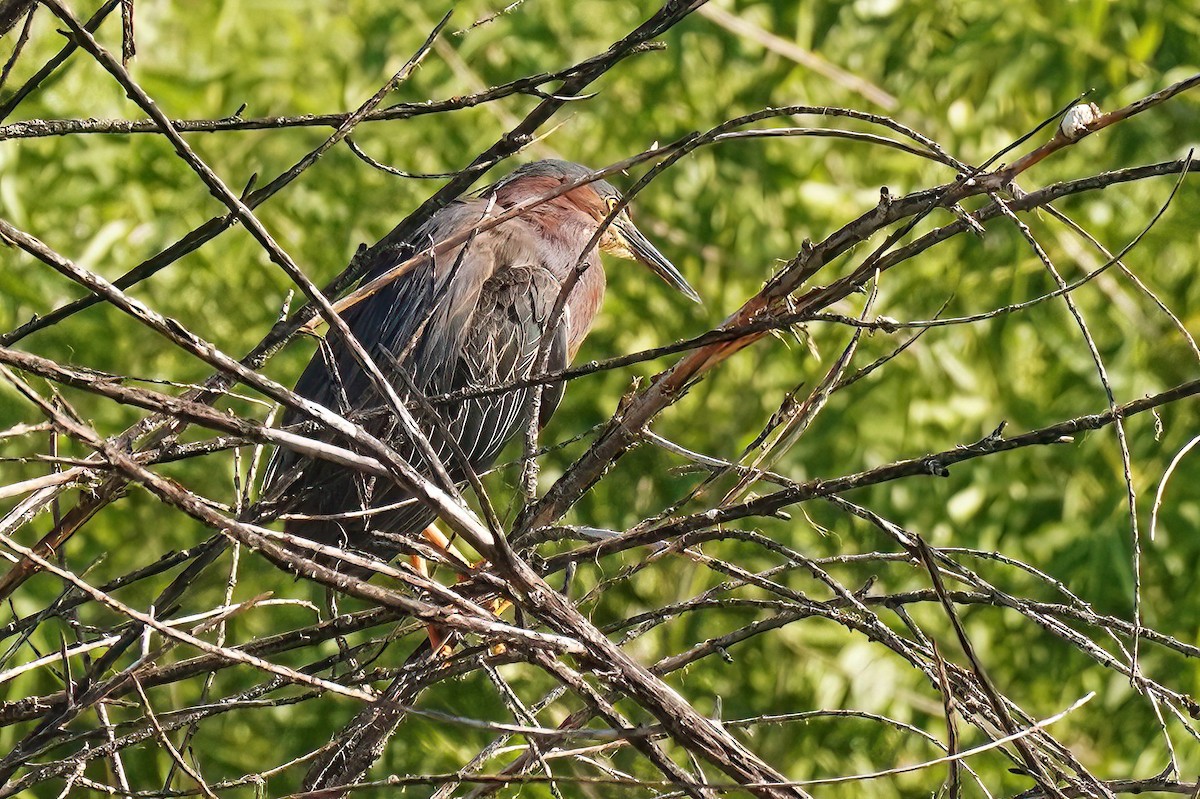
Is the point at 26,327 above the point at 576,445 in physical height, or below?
below

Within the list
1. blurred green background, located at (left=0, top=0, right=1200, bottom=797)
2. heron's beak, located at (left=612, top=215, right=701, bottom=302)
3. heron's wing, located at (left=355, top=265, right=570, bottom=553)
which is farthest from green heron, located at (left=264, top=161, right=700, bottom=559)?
blurred green background, located at (left=0, top=0, right=1200, bottom=797)

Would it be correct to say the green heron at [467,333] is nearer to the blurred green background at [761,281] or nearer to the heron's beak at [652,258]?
the heron's beak at [652,258]

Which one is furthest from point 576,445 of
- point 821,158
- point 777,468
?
point 821,158

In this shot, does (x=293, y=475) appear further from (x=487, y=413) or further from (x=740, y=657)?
(x=740, y=657)

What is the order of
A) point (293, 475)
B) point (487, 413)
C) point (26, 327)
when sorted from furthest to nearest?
point (487, 413), point (293, 475), point (26, 327)

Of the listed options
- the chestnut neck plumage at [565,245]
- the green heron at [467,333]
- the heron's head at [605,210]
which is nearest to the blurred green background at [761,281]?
the heron's head at [605,210]

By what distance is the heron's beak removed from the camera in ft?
12.5

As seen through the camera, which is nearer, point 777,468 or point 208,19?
point 777,468

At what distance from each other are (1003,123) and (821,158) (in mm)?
546

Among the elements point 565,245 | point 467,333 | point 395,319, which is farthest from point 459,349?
point 565,245

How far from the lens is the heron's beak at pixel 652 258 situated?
3.80m

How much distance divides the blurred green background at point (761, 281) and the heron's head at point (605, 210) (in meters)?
0.12

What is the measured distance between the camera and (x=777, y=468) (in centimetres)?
376

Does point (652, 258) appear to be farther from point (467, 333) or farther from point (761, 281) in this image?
point (467, 333)
